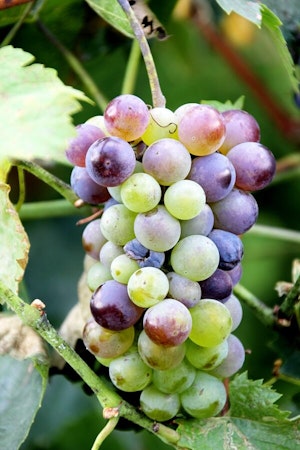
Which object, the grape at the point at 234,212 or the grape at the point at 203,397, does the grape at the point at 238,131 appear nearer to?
the grape at the point at 234,212

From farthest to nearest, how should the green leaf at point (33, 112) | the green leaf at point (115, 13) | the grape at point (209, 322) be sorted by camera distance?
the green leaf at point (115, 13) → the grape at point (209, 322) → the green leaf at point (33, 112)

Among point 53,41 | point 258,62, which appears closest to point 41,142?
point 53,41

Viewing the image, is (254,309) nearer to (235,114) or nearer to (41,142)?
(235,114)

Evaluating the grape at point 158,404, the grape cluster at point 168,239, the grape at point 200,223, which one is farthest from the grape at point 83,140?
the grape at point 158,404

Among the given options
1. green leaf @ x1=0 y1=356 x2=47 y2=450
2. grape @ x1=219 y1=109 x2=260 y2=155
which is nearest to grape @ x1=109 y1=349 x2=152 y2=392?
green leaf @ x1=0 y1=356 x2=47 y2=450

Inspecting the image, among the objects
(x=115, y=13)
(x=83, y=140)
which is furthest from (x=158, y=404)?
(x=115, y=13)

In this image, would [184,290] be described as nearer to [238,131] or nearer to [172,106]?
[238,131]
